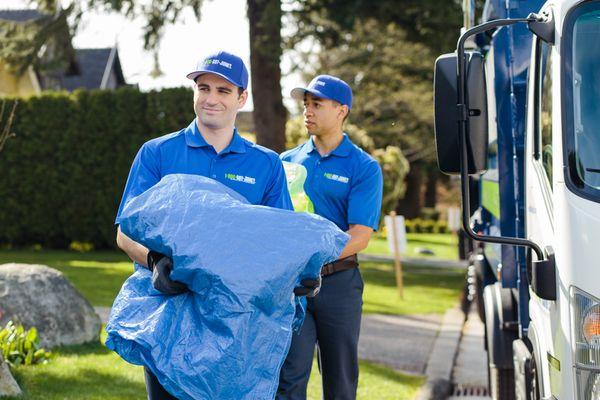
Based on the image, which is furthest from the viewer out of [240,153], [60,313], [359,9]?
[359,9]

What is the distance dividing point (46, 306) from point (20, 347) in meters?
0.84

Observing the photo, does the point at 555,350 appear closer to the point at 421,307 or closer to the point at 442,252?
the point at 421,307

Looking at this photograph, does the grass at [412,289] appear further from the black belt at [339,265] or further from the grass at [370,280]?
the black belt at [339,265]

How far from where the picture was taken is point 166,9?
18344mm

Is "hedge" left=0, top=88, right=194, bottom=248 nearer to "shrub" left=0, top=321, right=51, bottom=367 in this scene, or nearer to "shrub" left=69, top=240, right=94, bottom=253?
"shrub" left=69, top=240, right=94, bottom=253

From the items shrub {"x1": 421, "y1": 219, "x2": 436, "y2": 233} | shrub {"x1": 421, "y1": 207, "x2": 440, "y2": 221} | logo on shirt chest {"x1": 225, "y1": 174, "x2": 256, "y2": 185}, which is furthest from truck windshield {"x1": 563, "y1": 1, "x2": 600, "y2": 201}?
shrub {"x1": 421, "y1": 207, "x2": 440, "y2": 221}

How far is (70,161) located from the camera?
22375 mm

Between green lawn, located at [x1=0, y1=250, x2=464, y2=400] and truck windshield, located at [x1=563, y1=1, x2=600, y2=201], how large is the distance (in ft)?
13.6

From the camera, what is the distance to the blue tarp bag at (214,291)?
343cm

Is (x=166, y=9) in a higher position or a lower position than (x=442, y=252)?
higher

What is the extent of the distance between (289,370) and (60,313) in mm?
4228

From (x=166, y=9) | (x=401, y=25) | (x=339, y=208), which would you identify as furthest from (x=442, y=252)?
(x=339, y=208)

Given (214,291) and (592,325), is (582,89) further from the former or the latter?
(214,291)

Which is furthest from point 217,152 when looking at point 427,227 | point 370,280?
point 427,227
